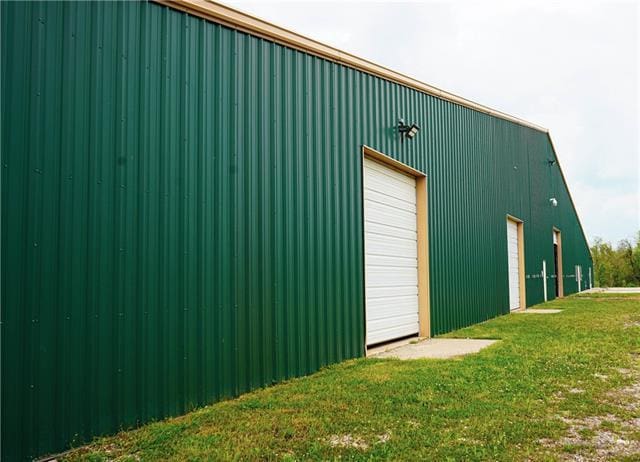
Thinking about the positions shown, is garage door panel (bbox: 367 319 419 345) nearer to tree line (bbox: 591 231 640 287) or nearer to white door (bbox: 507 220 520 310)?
white door (bbox: 507 220 520 310)

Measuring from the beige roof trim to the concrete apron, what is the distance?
3.99m

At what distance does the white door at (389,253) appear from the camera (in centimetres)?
749

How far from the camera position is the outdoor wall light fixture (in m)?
8.37

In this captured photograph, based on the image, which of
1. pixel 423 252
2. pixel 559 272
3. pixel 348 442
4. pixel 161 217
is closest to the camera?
pixel 348 442

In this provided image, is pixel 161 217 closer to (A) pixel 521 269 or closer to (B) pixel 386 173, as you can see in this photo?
(B) pixel 386 173

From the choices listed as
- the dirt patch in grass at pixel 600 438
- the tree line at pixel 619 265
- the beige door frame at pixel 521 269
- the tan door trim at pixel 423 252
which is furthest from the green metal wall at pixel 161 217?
the tree line at pixel 619 265

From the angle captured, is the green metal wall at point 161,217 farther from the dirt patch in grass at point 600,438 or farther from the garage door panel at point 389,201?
the dirt patch in grass at point 600,438

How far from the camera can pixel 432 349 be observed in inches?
295

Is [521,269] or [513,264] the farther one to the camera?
[521,269]

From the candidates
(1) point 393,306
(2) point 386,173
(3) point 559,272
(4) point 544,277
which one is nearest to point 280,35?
(2) point 386,173

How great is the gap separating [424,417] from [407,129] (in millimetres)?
5562

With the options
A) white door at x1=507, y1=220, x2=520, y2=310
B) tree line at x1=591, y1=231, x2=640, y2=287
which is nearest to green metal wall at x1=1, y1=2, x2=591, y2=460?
white door at x1=507, y1=220, x2=520, y2=310

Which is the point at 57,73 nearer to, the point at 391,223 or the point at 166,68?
the point at 166,68

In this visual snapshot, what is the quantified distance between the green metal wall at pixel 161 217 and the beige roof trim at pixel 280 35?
9 centimetres
